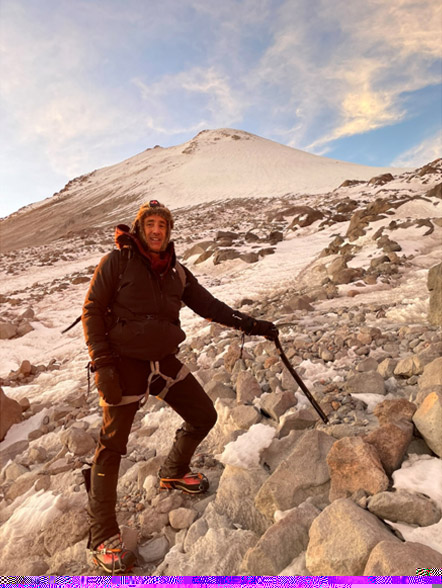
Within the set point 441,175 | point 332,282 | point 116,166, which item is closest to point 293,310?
point 332,282

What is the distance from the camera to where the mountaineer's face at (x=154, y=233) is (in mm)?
2653

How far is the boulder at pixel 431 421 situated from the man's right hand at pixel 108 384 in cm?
204

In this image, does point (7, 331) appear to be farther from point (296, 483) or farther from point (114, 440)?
point (296, 483)

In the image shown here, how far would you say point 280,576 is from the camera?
184 cm

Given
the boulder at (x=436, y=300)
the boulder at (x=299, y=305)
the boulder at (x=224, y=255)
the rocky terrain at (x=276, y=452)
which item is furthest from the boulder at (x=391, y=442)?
the boulder at (x=224, y=255)

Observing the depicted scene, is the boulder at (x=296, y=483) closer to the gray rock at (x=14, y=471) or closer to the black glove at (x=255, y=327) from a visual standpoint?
the black glove at (x=255, y=327)

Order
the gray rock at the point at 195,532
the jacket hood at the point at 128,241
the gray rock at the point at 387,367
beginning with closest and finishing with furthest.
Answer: the gray rock at the point at 195,532
the jacket hood at the point at 128,241
the gray rock at the point at 387,367

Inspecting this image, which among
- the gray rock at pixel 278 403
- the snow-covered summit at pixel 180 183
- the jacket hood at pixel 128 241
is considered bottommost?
the gray rock at pixel 278 403

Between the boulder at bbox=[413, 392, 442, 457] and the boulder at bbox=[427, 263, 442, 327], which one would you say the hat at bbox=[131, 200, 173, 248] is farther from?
the boulder at bbox=[427, 263, 442, 327]

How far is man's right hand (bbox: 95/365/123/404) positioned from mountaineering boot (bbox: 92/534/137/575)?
91 centimetres

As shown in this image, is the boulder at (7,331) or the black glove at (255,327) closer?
the black glove at (255,327)

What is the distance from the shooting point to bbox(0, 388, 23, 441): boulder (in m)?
4.50

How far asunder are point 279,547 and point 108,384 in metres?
1.39

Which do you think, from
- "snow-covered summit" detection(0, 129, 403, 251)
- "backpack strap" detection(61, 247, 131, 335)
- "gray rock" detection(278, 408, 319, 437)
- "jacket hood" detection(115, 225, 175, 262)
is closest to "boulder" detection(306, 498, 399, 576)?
"gray rock" detection(278, 408, 319, 437)
